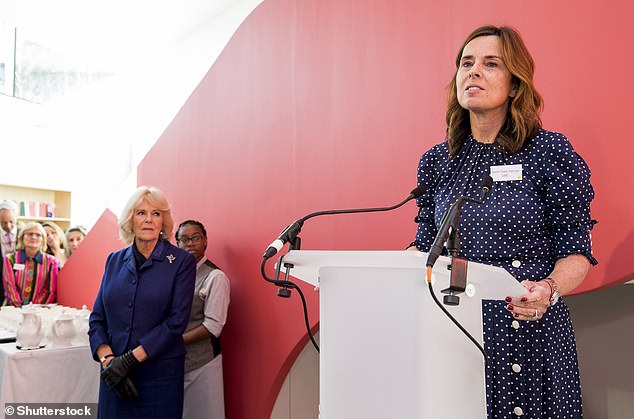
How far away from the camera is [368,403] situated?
85 cm

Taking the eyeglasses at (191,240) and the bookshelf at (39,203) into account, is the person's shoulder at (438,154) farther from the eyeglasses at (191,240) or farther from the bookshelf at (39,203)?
the bookshelf at (39,203)

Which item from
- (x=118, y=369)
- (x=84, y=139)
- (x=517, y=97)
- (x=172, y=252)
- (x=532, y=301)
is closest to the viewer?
(x=532, y=301)

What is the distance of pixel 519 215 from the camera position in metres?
1.12

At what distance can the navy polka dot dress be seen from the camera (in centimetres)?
107

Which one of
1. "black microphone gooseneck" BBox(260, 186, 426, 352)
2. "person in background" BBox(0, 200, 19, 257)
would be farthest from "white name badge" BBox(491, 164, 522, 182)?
"person in background" BBox(0, 200, 19, 257)

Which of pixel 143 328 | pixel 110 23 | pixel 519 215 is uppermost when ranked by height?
pixel 110 23

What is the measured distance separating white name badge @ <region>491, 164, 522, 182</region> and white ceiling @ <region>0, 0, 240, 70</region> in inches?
134

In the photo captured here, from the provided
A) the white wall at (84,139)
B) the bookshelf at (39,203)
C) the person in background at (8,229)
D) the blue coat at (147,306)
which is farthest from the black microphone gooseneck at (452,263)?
the bookshelf at (39,203)

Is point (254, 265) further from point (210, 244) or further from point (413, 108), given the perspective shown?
point (413, 108)

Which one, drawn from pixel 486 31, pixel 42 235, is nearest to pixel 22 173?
pixel 42 235

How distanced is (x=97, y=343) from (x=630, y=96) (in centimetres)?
236

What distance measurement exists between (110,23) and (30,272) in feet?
8.06

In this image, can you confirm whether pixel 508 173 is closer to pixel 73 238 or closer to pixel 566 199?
pixel 566 199

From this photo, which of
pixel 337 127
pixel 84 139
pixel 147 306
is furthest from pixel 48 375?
pixel 84 139
